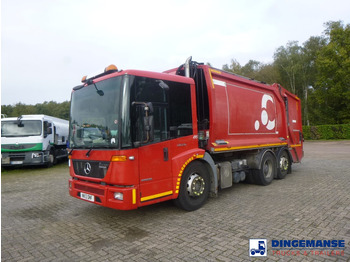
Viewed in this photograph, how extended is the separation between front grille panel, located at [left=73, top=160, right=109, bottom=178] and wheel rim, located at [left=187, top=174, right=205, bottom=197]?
170 centimetres

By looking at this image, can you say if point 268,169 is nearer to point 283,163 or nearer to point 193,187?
point 283,163

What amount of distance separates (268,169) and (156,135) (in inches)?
186

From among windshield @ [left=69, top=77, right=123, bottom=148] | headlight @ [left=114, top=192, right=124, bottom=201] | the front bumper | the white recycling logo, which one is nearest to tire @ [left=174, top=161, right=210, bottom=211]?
the front bumper

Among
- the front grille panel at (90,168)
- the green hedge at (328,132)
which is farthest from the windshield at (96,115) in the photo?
the green hedge at (328,132)

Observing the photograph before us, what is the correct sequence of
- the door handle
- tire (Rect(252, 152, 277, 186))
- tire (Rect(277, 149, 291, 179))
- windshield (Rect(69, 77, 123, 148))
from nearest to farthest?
windshield (Rect(69, 77, 123, 148))
the door handle
tire (Rect(252, 152, 277, 186))
tire (Rect(277, 149, 291, 179))

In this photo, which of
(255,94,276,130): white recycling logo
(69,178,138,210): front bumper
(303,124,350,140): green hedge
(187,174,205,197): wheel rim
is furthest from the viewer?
(303,124,350,140): green hedge

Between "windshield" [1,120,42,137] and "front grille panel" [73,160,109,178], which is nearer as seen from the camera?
"front grille panel" [73,160,109,178]

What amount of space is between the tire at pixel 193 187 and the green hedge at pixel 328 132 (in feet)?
98.8

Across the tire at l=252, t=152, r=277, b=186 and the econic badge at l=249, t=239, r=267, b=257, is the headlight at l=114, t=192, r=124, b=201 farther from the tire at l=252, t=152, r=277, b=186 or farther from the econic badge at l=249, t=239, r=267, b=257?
the tire at l=252, t=152, r=277, b=186

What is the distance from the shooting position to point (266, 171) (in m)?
7.50

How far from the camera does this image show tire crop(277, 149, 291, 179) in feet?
26.2

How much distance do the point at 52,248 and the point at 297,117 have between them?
9.46m

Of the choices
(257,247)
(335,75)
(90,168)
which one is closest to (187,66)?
(90,168)

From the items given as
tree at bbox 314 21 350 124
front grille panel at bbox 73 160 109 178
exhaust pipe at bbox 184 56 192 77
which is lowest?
front grille panel at bbox 73 160 109 178
